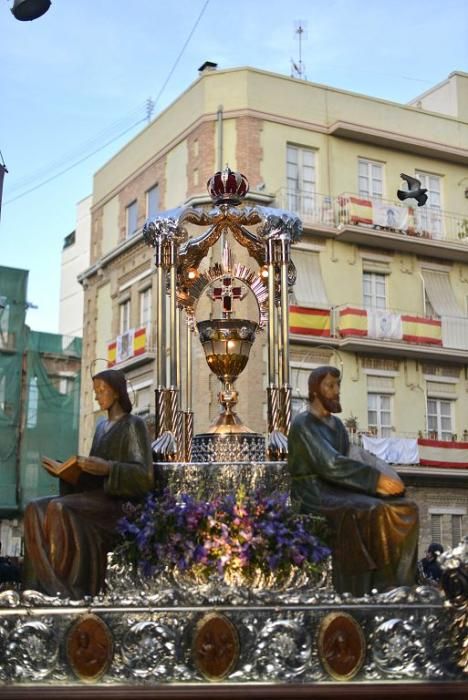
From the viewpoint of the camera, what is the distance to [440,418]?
26453 millimetres

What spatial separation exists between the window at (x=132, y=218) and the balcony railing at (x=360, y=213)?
17.8 feet

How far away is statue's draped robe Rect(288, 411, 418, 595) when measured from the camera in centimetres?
581

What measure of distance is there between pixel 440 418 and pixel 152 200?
1024 cm

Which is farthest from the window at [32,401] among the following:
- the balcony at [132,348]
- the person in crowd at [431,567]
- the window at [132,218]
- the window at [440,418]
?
the person in crowd at [431,567]

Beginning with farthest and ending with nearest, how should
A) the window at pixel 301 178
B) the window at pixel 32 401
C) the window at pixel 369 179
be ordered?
the window at pixel 32 401 < the window at pixel 369 179 < the window at pixel 301 178

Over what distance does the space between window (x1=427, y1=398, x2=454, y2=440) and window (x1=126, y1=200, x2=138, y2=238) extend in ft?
32.8

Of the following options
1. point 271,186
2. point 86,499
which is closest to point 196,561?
point 86,499

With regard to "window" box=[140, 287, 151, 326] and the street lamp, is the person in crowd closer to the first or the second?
the street lamp

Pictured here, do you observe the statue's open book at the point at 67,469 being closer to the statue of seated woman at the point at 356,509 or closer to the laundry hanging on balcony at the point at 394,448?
the statue of seated woman at the point at 356,509

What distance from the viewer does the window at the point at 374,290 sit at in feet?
86.7

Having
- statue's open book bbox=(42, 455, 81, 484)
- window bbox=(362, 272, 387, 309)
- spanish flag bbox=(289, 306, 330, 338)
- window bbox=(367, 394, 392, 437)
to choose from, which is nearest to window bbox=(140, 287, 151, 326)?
spanish flag bbox=(289, 306, 330, 338)

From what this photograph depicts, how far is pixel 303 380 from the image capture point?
24.5 m

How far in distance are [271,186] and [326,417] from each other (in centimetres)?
1952

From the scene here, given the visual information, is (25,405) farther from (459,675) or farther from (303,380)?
(459,675)
